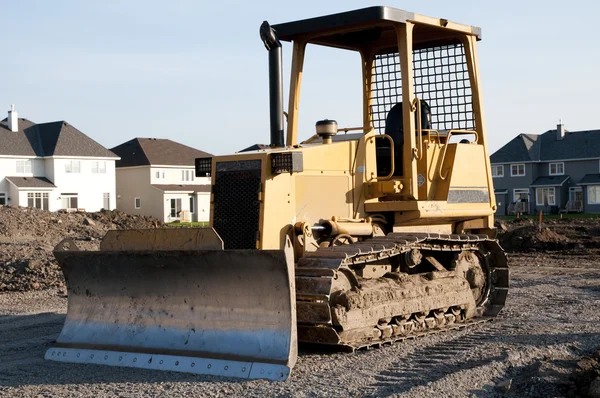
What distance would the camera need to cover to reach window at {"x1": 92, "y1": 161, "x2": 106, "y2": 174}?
60.9m

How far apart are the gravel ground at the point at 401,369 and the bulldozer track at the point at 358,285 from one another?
0.61ft

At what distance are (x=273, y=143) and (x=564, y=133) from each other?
199 ft

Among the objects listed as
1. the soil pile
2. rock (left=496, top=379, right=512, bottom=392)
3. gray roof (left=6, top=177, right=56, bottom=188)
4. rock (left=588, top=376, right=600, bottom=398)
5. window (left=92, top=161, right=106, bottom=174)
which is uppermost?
window (left=92, top=161, right=106, bottom=174)

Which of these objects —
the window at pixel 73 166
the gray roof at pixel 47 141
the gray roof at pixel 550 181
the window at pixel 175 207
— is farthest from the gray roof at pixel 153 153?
the gray roof at pixel 550 181

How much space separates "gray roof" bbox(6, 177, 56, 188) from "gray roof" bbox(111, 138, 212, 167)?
8.08 meters

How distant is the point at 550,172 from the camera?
66375 mm

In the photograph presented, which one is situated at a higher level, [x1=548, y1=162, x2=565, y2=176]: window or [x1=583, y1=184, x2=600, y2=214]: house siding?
[x1=548, y1=162, x2=565, y2=176]: window

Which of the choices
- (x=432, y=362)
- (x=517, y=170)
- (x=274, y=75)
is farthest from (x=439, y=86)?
(x=517, y=170)

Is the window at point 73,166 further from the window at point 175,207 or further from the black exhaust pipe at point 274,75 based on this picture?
the black exhaust pipe at point 274,75

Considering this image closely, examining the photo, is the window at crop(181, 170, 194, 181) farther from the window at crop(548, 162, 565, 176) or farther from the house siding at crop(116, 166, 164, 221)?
the window at crop(548, 162, 565, 176)

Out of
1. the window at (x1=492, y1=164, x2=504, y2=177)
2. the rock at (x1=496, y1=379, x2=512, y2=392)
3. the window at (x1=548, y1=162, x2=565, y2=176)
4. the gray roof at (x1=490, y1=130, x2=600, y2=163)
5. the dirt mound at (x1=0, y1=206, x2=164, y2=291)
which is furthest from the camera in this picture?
the window at (x1=492, y1=164, x2=504, y2=177)

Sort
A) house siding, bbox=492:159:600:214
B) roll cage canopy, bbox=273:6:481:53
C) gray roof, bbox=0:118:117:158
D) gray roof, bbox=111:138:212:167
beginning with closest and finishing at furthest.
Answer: roll cage canopy, bbox=273:6:481:53 < gray roof, bbox=0:118:117:158 < house siding, bbox=492:159:600:214 < gray roof, bbox=111:138:212:167

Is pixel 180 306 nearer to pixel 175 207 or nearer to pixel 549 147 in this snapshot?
pixel 175 207

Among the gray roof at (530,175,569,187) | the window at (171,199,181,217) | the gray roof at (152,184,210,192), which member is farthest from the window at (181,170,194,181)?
the gray roof at (530,175,569,187)
